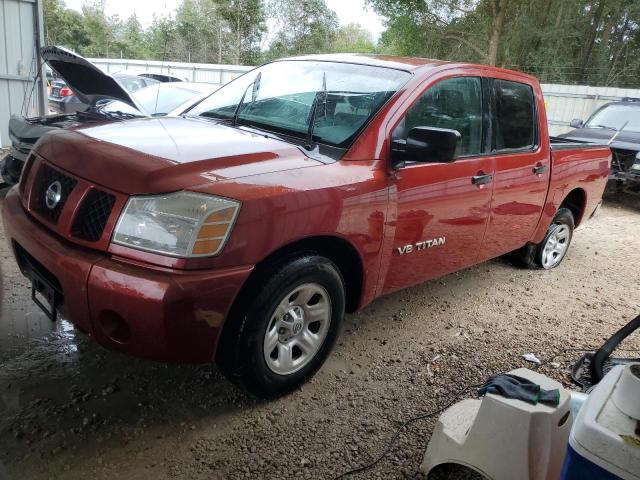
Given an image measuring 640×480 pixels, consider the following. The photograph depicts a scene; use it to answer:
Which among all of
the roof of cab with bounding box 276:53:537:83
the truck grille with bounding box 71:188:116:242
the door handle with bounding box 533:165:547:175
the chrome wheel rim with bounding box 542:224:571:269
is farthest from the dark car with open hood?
the chrome wheel rim with bounding box 542:224:571:269

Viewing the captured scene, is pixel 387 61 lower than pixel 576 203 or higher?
higher

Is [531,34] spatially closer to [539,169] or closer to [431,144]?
[539,169]

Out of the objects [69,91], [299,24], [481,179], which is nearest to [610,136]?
[481,179]

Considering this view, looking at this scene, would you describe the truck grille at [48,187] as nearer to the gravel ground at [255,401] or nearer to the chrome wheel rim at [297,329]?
the gravel ground at [255,401]

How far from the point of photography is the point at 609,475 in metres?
1.28

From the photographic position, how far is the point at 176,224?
210 cm

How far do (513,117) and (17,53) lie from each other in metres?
7.60

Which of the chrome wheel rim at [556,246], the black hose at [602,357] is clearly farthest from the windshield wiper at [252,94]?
the chrome wheel rim at [556,246]

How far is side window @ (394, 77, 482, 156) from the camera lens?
3.04 meters

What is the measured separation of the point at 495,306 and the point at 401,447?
2.06m

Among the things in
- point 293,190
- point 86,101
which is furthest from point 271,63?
point 86,101

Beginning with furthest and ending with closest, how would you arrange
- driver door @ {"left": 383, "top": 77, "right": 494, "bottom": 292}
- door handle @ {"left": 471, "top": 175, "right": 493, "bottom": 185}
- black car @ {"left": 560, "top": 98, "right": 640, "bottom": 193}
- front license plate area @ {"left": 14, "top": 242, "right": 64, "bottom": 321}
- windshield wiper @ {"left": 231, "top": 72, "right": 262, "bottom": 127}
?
black car @ {"left": 560, "top": 98, "right": 640, "bottom": 193}, door handle @ {"left": 471, "top": 175, "right": 493, "bottom": 185}, windshield wiper @ {"left": 231, "top": 72, "right": 262, "bottom": 127}, driver door @ {"left": 383, "top": 77, "right": 494, "bottom": 292}, front license plate area @ {"left": 14, "top": 242, "right": 64, "bottom": 321}

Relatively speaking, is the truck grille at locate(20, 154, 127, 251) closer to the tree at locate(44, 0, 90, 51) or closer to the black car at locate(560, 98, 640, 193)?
the black car at locate(560, 98, 640, 193)

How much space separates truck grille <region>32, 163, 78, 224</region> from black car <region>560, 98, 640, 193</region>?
25.5ft
